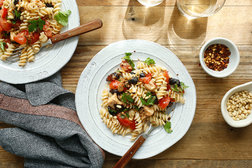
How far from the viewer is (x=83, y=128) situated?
284cm

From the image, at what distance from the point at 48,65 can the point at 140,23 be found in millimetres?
1339

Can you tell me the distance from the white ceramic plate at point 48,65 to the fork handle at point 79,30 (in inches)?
2.8

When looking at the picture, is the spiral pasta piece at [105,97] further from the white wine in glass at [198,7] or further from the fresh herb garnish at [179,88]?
the white wine in glass at [198,7]

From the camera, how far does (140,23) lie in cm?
297

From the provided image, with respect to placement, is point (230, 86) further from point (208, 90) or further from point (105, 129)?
point (105, 129)

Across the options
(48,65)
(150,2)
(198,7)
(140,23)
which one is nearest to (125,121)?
(48,65)

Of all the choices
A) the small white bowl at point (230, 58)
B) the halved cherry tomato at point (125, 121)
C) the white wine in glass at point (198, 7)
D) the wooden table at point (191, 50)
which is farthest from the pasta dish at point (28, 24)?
the small white bowl at point (230, 58)

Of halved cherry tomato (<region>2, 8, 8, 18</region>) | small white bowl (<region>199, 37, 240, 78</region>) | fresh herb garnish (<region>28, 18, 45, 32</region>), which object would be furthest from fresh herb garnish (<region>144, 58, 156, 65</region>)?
halved cherry tomato (<region>2, 8, 8, 18</region>)

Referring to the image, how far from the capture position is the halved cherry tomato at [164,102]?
260 centimetres

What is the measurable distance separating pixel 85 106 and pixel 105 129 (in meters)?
0.39

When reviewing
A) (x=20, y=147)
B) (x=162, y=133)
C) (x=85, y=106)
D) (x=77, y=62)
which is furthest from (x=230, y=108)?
(x=20, y=147)

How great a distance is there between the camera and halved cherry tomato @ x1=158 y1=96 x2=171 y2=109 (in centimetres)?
260

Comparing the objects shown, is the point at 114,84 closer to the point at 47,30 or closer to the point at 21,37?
the point at 47,30

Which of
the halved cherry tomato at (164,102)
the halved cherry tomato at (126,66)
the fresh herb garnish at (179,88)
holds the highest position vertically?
the halved cherry tomato at (126,66)
